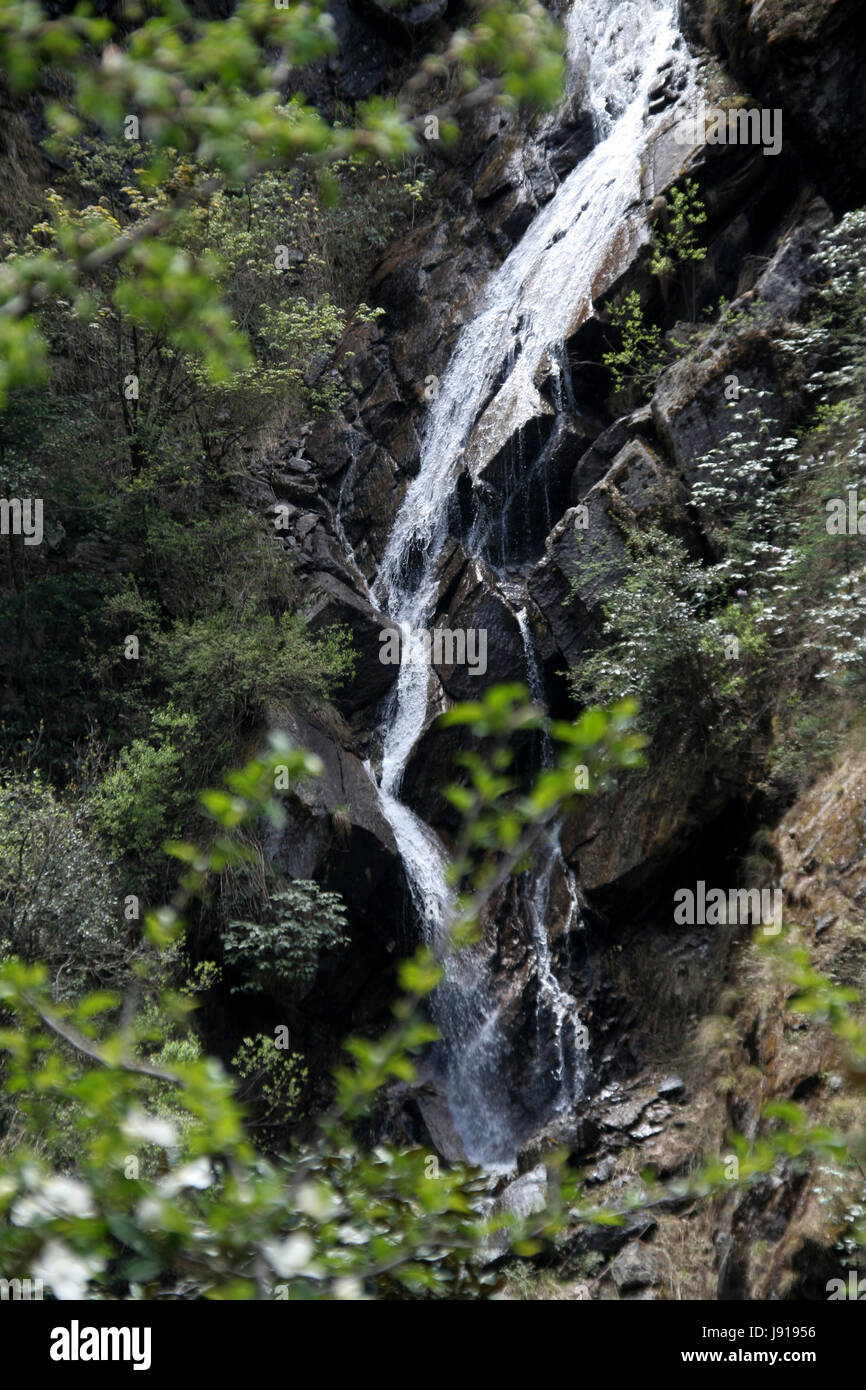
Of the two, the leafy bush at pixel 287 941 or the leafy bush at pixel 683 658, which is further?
the leafy bush at pixel 287 941

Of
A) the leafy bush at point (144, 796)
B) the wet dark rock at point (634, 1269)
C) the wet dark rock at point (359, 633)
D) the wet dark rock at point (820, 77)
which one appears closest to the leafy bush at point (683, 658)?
the wet dark rock at point (634, 1269)

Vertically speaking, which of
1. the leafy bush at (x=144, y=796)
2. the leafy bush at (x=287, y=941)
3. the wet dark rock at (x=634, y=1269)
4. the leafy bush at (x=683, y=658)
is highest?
the leafy bush at (x=683, y=658)

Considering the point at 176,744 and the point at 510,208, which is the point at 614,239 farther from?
the point at 176,744

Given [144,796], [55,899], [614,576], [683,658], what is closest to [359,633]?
[614,576]

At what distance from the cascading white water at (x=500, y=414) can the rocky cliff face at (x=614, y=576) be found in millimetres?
260

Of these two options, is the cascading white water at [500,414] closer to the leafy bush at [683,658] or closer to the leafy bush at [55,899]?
the leafy bush at [683,658]

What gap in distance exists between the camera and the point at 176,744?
38.2 feet

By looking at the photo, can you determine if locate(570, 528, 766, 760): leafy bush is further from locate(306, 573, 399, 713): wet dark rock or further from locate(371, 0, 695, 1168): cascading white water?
locate(306, 573, 399, 713): wet dark rock

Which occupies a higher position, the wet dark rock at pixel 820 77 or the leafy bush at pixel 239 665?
the wet dark rock at pixel 820 77

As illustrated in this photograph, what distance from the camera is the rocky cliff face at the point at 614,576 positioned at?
24.8 feet

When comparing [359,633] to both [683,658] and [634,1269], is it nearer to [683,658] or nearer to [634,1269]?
[683,658]

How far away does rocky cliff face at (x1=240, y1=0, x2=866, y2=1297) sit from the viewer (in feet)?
24.8

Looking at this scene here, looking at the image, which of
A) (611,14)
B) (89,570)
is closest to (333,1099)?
(89,570)

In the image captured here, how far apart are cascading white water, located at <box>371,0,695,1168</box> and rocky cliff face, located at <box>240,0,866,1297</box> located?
0.26 m
